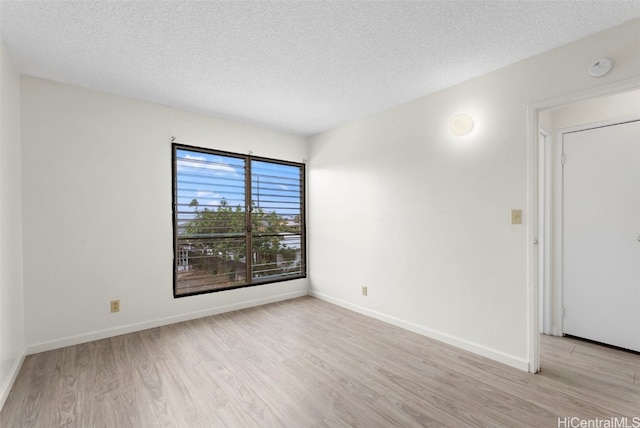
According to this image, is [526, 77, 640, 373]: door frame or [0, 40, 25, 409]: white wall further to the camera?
[526, 77, 640, 373]: door frame

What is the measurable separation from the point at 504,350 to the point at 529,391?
17.3 inches

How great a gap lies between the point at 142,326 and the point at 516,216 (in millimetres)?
3750

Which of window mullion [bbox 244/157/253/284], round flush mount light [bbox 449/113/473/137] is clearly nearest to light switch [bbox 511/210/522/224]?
round flush mount light [bbox 449/113/473/137]

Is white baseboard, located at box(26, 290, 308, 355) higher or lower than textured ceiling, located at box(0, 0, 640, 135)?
lower

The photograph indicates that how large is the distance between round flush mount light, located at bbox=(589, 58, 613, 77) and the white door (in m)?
1.03

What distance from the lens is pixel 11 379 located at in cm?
211

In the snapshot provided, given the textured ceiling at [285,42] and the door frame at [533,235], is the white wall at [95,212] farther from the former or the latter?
the door frame at [533,235]

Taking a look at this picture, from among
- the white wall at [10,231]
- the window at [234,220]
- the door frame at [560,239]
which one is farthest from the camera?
the window at [234,220]

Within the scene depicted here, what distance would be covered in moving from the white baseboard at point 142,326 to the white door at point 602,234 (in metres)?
3.33

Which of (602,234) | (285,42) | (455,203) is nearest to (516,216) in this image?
(455,203)

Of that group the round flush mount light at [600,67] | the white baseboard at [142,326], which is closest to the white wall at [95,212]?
the white baseboard at [142,326]

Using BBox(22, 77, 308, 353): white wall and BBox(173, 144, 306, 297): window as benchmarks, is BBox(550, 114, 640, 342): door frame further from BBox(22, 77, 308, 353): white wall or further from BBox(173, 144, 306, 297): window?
BBox(22, 77, 308, 353): white wall

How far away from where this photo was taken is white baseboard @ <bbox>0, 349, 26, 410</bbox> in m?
1.91

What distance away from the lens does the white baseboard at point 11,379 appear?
191 centimetres
